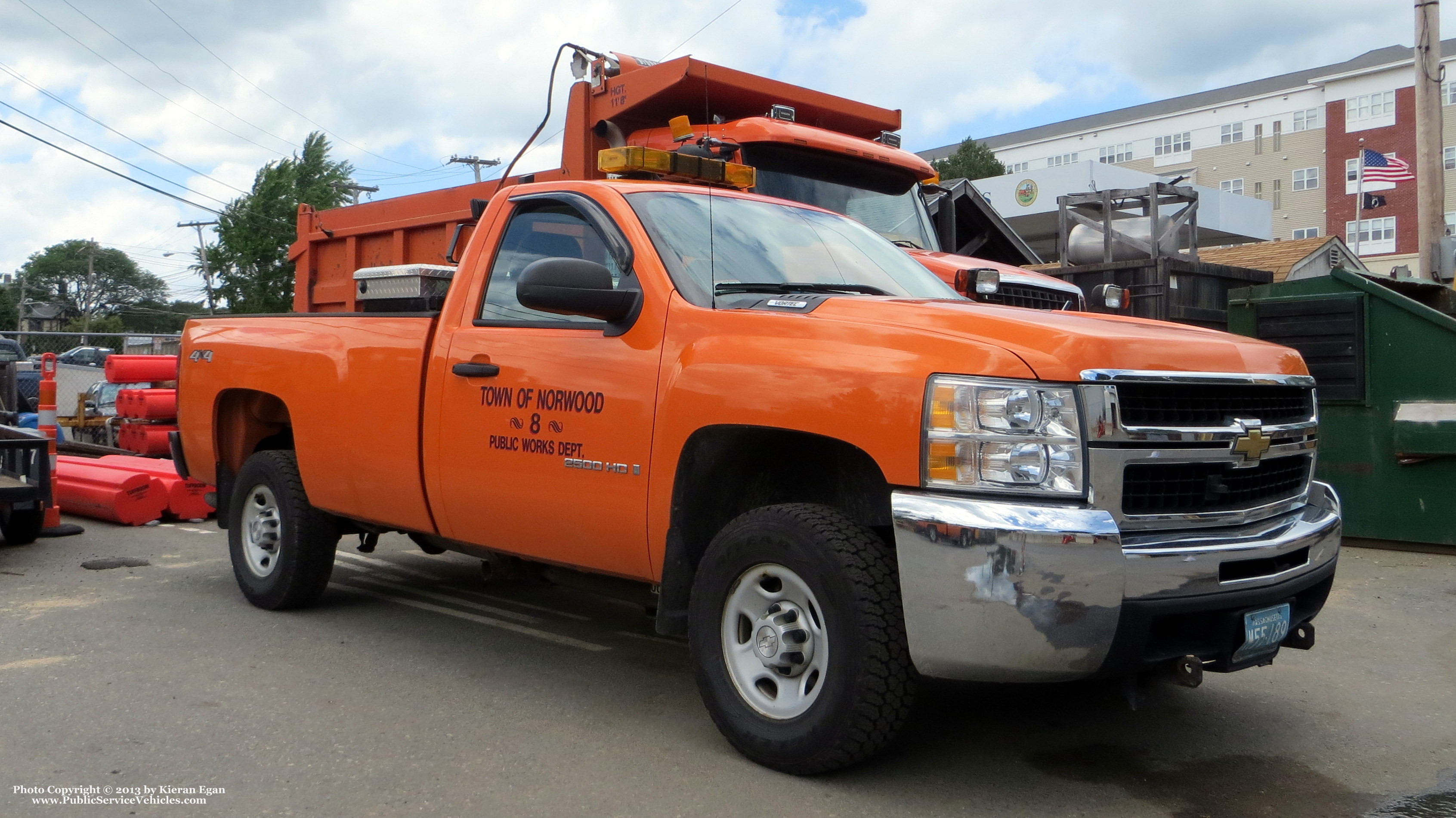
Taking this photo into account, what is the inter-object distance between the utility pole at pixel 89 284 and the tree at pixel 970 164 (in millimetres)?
46250

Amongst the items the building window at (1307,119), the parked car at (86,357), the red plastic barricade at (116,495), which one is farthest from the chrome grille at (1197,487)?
the building window at (1307,119)

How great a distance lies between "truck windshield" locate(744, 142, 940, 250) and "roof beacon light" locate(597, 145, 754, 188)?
2683 mm

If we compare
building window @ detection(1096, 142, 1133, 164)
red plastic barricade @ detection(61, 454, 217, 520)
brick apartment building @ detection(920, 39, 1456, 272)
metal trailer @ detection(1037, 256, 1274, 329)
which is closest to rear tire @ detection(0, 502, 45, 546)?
red plastic barricade @ detection(61, 454, 217, 520)

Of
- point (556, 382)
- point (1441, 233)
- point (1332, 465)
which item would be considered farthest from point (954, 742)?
point (1441, 233)

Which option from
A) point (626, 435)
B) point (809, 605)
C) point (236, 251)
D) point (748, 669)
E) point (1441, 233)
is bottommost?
point (748, 669)

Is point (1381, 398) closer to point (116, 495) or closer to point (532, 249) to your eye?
point (532, 249)

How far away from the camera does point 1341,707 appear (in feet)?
15.5

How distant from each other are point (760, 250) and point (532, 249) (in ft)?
3.39

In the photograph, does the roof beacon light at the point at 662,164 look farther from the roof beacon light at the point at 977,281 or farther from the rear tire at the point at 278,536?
the roof beacon light at the point at 977,281

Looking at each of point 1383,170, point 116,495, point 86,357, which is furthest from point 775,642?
point 86,357

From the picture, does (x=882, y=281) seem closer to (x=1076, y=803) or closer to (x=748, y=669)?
(x=748, y=669)

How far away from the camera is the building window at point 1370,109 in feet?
199

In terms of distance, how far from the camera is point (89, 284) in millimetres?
79562

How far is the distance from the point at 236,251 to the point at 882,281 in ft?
134
